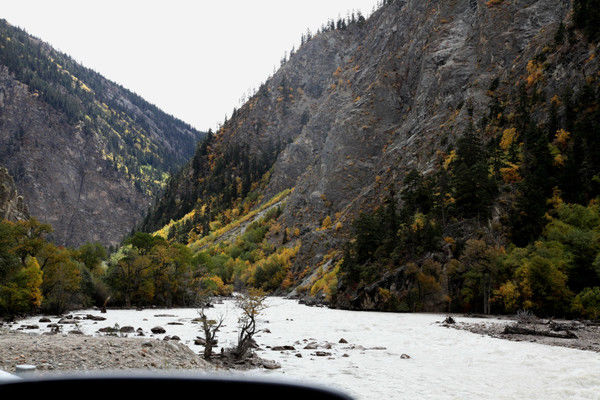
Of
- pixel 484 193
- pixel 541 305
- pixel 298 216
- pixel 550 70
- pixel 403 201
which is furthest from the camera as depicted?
pixel 298 216

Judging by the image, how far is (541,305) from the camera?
3741 cm

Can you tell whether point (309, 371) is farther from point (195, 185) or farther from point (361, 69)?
point (195, 185)

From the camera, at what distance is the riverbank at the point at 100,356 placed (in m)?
12.6

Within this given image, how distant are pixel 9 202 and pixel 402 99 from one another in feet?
247

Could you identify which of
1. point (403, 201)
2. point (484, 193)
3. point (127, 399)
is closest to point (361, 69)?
point (403, 201)

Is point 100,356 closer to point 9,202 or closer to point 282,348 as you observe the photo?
point 282,348

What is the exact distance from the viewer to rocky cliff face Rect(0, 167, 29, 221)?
6704 cm

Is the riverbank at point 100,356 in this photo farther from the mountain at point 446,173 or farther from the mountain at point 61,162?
the mountain at point 61,162

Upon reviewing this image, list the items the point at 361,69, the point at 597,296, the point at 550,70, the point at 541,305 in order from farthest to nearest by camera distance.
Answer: the point at 361,69, the point at 550,70, the point at 541,305, the point at 597,296

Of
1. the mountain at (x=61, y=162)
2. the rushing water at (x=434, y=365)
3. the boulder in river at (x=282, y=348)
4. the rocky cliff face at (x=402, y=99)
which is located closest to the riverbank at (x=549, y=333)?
the rushing water at (x=434, y=365)

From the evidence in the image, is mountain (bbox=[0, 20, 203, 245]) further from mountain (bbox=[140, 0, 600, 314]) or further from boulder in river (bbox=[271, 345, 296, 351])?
boulder in river (bbox=[271, 345, 296, 351])

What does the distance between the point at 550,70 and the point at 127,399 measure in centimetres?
6428

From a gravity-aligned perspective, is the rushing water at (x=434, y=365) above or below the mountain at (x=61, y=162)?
below

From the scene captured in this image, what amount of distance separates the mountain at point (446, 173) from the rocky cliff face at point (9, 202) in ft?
101
